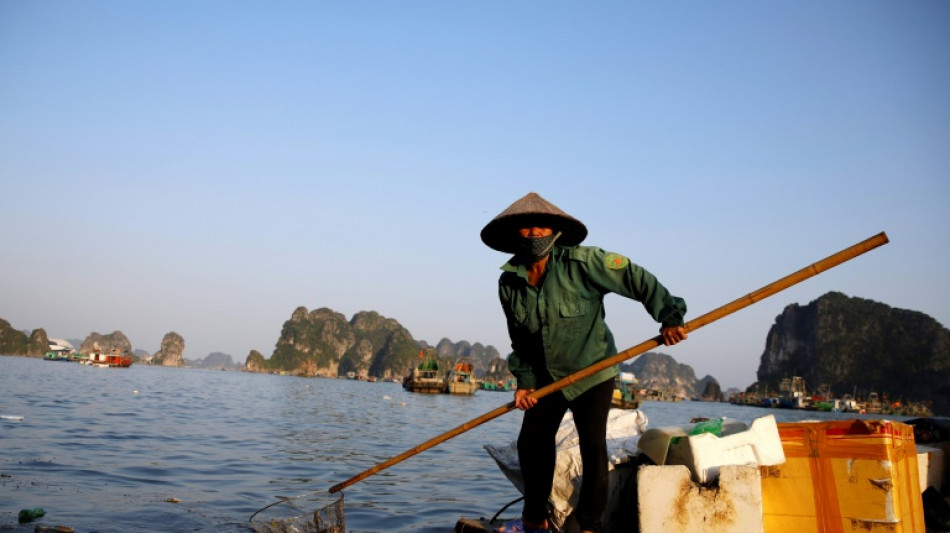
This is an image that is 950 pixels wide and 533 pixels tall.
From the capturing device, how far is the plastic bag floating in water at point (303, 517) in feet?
13.8

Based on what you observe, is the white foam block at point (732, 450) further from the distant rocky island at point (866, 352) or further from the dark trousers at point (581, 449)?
the distant rocky island at point (866, 352)

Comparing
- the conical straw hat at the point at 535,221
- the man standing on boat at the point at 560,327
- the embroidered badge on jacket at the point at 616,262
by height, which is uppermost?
the conical straw hat at the point at 535,221

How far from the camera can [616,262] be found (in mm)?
3145

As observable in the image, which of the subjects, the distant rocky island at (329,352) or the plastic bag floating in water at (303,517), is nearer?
the plastic bag floating in water at (303,517)

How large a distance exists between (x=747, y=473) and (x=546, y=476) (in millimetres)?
1015

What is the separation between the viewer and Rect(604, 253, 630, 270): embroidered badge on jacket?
313cm

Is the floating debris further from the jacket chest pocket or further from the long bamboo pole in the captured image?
the jacket chest pocket

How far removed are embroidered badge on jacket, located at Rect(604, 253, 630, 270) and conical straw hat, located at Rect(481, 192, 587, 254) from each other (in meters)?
0.30

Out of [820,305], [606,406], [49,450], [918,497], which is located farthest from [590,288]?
[820,305]

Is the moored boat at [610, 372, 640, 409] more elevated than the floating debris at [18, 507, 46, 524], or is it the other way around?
the floating debris at [18, 507, 46, 524]

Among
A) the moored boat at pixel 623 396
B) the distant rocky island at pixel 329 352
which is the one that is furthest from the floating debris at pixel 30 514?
the distant rocky island at pixel 329 352

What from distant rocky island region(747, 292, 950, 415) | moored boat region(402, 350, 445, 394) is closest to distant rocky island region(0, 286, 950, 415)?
distant rocky island region(747, 292, 950, 415)

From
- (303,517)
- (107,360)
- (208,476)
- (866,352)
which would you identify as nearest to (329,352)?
(107,360)

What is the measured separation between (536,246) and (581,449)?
1.09 m
